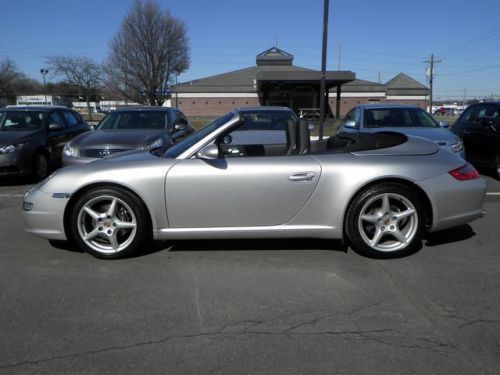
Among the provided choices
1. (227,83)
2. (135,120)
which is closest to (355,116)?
(135,120)

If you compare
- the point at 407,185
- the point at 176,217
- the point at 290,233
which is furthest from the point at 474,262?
the point at 176,217

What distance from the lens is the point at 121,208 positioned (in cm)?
425

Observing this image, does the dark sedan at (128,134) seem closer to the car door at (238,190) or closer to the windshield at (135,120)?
the windshield at (135,120)

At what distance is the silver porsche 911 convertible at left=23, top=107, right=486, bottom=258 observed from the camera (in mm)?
4105

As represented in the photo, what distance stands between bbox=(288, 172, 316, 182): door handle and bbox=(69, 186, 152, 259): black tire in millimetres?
1354

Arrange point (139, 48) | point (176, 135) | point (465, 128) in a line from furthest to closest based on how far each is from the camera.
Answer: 1. point (139, 48)
2. point (465, 128)
3. point (176, 135)

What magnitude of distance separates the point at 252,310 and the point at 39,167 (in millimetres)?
7263

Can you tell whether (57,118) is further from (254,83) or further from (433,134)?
(254,83)

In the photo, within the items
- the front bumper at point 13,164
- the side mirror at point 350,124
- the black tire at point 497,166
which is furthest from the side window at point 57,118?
the black tire at point 497,166

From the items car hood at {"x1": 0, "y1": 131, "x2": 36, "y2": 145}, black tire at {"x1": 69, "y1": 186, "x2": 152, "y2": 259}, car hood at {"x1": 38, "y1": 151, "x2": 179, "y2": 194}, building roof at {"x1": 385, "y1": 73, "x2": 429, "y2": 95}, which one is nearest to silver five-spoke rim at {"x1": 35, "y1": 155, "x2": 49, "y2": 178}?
car hood at {"x1": 0, "y1": 131, "x2": 36, "y2": 145}

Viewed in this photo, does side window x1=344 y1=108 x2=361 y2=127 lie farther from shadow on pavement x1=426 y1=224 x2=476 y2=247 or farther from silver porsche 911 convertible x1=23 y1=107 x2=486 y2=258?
silver porsche 911 convertible x1=23 y1=107 x2=486 y2=258

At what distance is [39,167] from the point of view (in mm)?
9086

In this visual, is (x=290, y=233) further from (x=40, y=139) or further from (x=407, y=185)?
(x=40, y=139)

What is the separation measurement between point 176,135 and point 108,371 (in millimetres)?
6761
